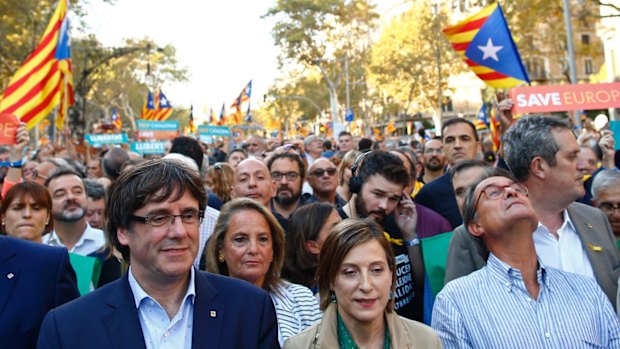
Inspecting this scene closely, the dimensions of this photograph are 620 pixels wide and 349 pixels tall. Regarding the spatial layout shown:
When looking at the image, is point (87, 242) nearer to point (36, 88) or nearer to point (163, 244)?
point (163, 244)

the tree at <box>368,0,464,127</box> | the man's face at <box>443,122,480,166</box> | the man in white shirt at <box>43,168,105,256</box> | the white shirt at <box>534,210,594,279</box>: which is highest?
the tree at <box>368,0,464,127</box>

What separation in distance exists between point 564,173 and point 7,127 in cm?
492

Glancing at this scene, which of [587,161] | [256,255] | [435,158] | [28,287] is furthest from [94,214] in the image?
[587,161]

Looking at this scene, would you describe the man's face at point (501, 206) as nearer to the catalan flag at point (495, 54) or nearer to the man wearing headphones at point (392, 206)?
the man wearing headphones at point (392, 206)

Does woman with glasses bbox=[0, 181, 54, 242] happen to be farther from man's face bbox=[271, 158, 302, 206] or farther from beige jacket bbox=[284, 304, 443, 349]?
beige jacket bbox=[284, 304, 443, 349]

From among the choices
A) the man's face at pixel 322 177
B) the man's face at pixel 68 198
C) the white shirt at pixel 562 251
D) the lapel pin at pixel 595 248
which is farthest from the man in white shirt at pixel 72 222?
the lapel pin at pixel 595 248

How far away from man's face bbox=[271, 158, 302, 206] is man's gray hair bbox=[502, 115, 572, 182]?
2.80m

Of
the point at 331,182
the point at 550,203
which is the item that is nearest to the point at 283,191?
the point at 331,182

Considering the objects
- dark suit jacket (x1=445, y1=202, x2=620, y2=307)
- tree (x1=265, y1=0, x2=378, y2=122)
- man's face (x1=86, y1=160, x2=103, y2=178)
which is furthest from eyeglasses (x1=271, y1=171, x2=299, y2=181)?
tree (x1=265, y1=0, x2=378, y2=122)

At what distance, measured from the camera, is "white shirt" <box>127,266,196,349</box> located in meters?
2.68

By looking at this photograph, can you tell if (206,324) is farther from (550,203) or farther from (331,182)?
(331,182)

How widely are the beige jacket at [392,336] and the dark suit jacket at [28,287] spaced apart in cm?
117

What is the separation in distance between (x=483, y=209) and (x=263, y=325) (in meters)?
1.44

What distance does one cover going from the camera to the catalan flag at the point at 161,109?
3006 centimetres
